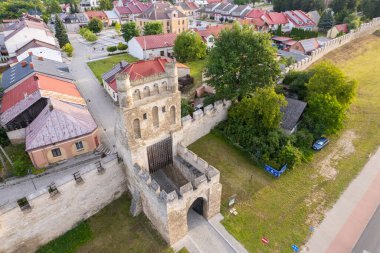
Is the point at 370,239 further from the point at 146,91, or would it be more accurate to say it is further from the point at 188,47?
the point at 188,47

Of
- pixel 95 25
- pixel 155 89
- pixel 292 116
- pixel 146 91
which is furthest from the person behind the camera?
pixel 95 25

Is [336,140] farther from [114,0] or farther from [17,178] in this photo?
[114,0]

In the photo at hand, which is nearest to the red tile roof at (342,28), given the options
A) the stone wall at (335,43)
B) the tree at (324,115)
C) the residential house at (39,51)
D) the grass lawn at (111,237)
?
the stone wall at (335,43)

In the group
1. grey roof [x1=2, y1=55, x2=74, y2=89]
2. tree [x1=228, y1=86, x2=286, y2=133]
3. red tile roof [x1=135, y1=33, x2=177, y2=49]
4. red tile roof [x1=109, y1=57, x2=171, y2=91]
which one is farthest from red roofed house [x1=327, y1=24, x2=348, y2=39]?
grey roof [x1=2, y1=55, x2=74, y2=89]

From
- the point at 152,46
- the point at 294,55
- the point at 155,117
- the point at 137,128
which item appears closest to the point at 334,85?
the point at 294,55

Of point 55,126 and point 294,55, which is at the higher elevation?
point 294,55

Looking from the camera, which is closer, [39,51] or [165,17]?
[39,51]

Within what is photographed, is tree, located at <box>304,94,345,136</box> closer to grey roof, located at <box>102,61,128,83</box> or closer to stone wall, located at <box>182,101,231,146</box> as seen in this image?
stone wall, located at <box>182,101,231,146</box>
